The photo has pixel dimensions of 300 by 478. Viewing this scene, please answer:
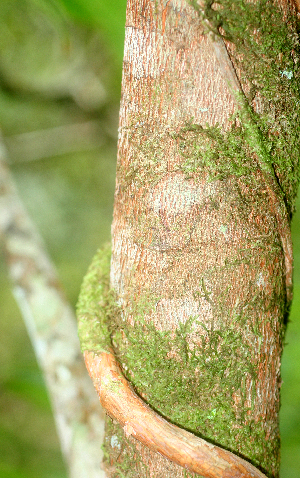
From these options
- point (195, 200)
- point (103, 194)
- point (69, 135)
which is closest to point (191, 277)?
point (195, 200)

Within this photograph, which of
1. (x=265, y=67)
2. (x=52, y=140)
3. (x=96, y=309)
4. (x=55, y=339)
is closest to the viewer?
(x=265, y=67)

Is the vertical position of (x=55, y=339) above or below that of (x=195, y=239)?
below

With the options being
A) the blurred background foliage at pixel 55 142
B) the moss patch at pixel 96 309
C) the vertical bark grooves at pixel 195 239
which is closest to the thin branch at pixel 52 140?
the blurred background foliage at pixel 55 142

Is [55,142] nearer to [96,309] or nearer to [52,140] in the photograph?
[52,140]

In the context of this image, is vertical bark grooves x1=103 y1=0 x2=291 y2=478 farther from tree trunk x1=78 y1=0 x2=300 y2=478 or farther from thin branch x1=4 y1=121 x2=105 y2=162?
thin branch x1=4 y1=121 x2=105 y2=162

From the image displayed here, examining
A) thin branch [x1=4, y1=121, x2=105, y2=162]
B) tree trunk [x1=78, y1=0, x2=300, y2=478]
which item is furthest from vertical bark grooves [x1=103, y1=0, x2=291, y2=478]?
thin branch [x1=4, y1=121, x2=105, y2=162]

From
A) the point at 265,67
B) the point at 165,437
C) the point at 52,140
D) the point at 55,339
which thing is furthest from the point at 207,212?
the point at 52,140

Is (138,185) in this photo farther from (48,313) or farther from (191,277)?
(48,313)

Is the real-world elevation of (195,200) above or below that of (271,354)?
above

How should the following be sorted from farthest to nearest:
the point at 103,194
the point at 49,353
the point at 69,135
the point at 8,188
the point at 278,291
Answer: the point at 103,194 < the point at 69,135 < the point at 8,188 < the point at 49,353 < the point at 278,291
